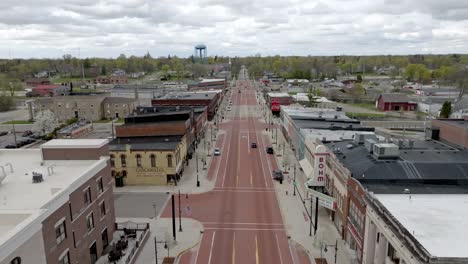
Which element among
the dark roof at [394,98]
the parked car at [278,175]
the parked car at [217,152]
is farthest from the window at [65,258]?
the dark roof at [394,98]

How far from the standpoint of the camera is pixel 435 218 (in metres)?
26.5

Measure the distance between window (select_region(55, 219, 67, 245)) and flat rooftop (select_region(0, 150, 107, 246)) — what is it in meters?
1.94

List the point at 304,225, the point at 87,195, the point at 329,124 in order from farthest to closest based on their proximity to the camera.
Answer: the point at 329,124 → the point at 304,225 → the point at 87,195

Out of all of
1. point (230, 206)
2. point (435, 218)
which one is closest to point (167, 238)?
point (230, 206)

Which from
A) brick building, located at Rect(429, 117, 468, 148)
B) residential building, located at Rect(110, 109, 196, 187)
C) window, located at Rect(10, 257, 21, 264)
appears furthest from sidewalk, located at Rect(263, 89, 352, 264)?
window, located at Rect(10, 257, 21, 264)

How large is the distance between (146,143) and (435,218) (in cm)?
4302

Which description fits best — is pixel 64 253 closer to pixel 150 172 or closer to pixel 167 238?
pixel 167 238

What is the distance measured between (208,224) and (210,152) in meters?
32.6

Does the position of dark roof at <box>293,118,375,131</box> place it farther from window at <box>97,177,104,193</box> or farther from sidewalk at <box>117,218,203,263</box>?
window at <box>97,177,104,193</box>

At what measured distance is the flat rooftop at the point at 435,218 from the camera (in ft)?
73.2

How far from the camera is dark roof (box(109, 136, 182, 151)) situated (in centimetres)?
5503

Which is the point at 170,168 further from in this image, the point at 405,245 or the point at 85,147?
the point at 405,245

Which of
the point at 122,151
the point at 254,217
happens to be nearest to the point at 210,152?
the point at 122,151

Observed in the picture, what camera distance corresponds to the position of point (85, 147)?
3572 centimetres
